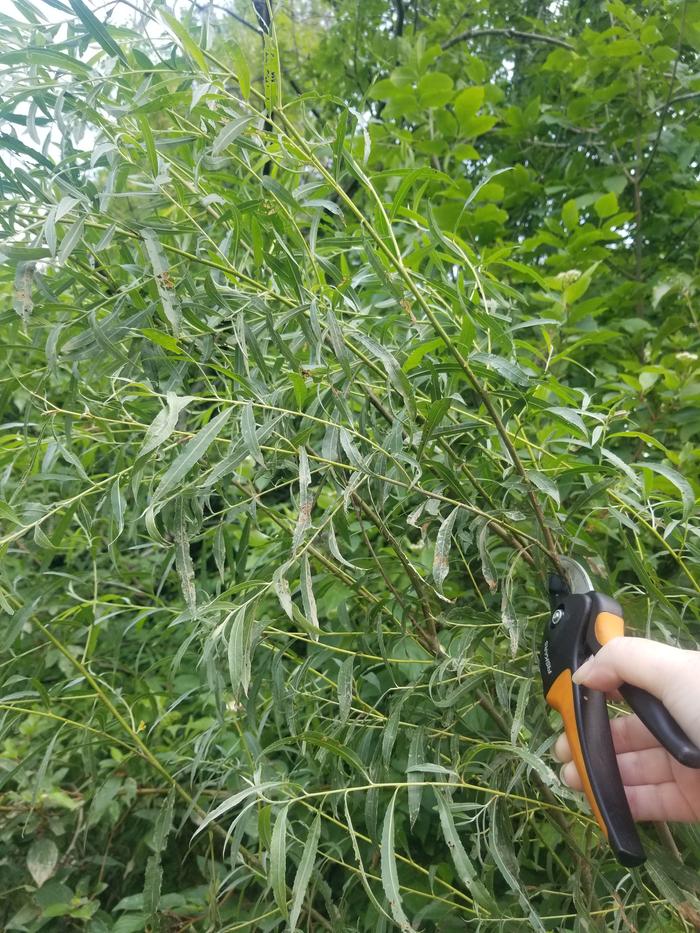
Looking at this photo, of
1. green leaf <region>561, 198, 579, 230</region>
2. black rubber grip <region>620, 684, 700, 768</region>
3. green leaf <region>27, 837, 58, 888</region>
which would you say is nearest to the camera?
black rubber grip <region>620, 684, 700, 768</region>

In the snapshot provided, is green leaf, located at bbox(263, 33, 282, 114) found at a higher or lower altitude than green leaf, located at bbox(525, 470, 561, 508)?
higher

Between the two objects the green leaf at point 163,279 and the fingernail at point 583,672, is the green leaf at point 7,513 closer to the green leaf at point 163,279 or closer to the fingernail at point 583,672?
the green leaf at point 163,279

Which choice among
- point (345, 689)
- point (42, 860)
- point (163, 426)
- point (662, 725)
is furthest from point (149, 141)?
point (42, 860)

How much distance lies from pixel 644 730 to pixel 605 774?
170mm

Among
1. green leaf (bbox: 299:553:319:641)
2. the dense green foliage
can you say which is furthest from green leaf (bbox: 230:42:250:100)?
green leaf (bbox: 299:553:319:641)

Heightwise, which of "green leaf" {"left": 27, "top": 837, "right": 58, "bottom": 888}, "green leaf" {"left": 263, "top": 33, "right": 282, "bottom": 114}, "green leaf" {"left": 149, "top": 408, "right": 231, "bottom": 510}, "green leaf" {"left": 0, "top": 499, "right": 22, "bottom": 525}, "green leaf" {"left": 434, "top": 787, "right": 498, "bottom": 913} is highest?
"green leaf" {"left": 263, "top": 33, "right": 282, "bottom": 114}

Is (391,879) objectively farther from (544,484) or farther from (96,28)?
(96,28)

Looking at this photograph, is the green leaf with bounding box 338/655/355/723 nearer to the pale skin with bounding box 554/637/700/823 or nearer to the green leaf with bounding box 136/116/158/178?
the pale skin with bounding box 554/637/700/823

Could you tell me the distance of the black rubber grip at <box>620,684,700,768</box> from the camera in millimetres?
518

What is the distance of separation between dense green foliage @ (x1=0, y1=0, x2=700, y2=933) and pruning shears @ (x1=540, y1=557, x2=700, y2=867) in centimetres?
4

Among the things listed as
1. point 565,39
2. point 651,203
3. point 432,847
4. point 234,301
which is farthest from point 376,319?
point 565,39

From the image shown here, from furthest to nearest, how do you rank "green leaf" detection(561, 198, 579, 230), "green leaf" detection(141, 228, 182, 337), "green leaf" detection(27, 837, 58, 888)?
"green leaf" detection(561, 198, 579, 230) → "green leaf" detection(27, 837, 58, 888) → "green leaf" detection(141, 228, 182, 337)

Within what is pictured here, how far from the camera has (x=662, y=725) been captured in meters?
0.55

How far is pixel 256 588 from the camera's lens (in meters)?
0.70
